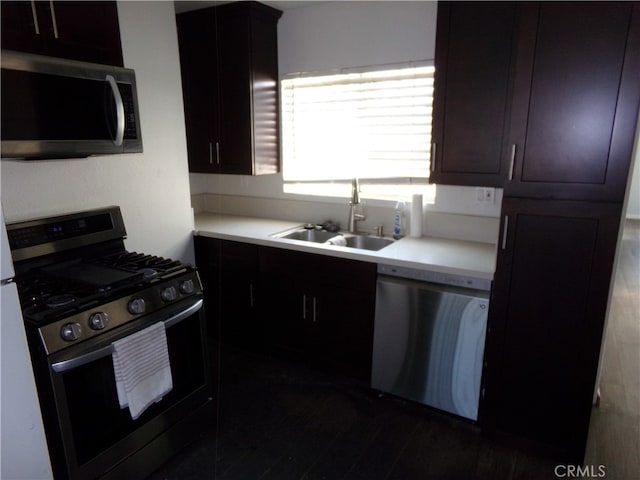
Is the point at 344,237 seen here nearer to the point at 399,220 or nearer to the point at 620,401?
the point at 399,220

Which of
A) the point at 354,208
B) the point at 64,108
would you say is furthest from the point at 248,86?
the point at 64,108

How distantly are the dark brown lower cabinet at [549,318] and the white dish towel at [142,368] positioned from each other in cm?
145

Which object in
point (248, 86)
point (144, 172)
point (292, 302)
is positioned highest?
point (248, 86)

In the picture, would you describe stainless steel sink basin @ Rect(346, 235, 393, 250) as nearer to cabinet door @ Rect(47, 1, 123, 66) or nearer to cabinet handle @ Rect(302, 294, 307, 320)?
cabinet handle @ Rect(302, 294, 307, 320)

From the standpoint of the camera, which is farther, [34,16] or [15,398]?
[34,16]

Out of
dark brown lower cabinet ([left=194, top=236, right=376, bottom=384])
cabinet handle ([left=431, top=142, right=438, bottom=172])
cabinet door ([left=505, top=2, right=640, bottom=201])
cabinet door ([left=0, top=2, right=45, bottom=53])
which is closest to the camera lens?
cabinet door ([left=0, top=2, right=45, bottom=53])

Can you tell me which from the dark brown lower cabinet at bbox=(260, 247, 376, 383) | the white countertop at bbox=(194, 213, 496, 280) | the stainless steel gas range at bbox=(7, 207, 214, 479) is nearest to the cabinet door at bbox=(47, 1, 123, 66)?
the stainless steel gas range at bbox=(7, 207, 214, 479)

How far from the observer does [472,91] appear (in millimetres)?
2139

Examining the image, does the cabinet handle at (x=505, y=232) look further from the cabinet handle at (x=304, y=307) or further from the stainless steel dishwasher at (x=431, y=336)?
the cabinet handle at (x=304, y=307)

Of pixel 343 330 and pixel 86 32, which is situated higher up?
pixel 86 32

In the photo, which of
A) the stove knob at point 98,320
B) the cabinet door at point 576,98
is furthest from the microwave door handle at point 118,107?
the cabinet door at point 576,98

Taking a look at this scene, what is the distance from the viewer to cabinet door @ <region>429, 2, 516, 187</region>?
6.68ft

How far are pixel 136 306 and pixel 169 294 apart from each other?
0.17 metres

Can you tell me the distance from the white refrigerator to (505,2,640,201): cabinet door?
177cm
